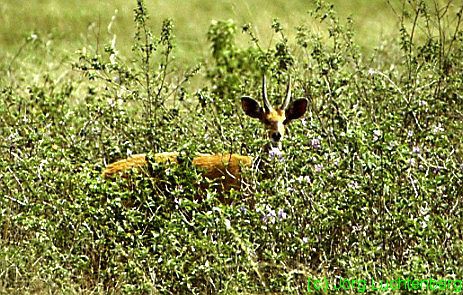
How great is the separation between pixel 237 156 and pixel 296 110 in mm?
661

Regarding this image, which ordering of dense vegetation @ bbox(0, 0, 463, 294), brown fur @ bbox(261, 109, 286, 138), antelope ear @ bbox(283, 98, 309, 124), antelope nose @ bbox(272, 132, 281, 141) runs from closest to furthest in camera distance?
dense vegetation @ bbox(0, 0, 463, 294)
antelope nose @ bbox(272, 132, 281, 141)
brown fur @ bbox(261, 109, 286, 138)
antelope ear @ bbox(283, 98, 309, 124)

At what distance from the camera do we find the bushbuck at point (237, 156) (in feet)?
23.7

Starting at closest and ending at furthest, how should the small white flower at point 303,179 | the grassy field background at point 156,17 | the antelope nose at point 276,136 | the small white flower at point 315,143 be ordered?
the small white flower at point 303,179, the small white flower at point 315,143, the antelope nose at point 276,136, the grassy field background at point 156,17

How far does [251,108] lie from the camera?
7.84 metres

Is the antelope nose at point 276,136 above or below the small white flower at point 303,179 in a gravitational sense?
above

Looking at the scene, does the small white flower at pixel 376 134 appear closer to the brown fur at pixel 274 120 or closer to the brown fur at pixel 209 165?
the brown fur at pixel 209 165

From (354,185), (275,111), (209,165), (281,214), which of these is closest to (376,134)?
(354,185)

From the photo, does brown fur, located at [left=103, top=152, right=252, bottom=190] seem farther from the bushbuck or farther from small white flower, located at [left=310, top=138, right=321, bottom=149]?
small white flower, located at [left=310, top=138, right=321, bottom=149]

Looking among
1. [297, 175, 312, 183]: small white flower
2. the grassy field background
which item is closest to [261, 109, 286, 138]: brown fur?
[297, 175, 312, 183]: small white flower

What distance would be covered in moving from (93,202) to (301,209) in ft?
4.44

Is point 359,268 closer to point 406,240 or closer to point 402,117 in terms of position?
point 406,240

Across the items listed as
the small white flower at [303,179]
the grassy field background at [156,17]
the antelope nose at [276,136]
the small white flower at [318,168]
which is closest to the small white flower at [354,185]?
the small white flower at [318,168]

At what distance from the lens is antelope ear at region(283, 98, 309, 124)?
7773 millimetres

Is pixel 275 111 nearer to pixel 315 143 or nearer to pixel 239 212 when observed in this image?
pixel 315 143
